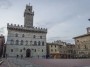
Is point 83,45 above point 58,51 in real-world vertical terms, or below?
above

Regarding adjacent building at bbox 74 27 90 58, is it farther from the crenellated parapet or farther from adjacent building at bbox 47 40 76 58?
the crenellated parapet

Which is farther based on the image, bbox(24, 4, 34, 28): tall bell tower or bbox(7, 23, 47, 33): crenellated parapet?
bbox(24, 4, 34, 28): tall bell tower

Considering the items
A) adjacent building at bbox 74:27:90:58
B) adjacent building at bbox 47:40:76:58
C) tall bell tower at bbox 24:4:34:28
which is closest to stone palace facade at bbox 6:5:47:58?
tall bell tower at bbox 24:4:34:28

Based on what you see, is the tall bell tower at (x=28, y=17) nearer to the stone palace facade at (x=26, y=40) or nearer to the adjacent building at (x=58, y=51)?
the stone palace facade at (x=26, y=40)

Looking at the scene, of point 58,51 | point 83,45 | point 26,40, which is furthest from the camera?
point 58,51

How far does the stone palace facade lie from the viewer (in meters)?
56.4

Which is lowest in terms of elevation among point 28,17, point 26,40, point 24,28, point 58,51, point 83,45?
point 58,51

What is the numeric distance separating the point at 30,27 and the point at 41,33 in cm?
535

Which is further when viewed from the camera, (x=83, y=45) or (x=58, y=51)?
(x=58, y=51)

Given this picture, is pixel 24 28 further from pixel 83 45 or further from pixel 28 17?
pixel 83 45

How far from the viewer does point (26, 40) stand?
59.3 m

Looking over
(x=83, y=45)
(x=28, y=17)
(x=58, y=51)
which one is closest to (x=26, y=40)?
(x=28, y=17)

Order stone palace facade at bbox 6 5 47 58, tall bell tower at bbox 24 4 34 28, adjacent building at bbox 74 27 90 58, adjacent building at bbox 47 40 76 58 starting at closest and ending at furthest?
stone palace facade at bbox 6 5 47 58
adjacent building at bbox 74 27 90 58
tall bell tower at bbox 24 4 34 28
adjacent building at bbox 47 40 76 58

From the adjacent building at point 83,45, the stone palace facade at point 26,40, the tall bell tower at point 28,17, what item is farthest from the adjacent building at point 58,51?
the tall bell tower at point 28,17
